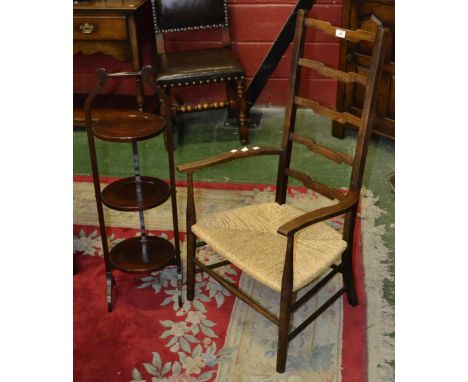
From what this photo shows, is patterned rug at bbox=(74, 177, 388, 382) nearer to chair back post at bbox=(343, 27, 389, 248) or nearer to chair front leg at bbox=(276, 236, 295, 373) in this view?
chair front leg at bbox=(276, 236, 295, 373)

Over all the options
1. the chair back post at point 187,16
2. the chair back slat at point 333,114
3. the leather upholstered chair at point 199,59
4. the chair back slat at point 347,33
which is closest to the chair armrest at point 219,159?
the chair back slat at point 333,114

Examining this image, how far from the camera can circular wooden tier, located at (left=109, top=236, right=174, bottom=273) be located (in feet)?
8.70

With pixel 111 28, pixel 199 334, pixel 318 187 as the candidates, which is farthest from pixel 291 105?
pixel 111 28

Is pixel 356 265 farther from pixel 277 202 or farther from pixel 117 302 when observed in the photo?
pixel 117 302

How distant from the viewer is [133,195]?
2.54 m

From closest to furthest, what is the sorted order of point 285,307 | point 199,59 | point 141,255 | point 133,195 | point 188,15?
point 285,307
point 133,195
point 141,255
point 199,59
point 188,15

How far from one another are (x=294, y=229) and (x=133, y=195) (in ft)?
2.68

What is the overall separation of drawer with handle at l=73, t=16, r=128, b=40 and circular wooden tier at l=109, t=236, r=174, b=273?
1641mm

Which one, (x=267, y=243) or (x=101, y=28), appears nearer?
(x=267, y=243)

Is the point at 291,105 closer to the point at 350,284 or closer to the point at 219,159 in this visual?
the point at 219,159

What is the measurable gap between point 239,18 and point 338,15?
2.36 ft

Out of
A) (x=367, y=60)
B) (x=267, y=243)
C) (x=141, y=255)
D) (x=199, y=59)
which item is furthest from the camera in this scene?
(x=199, y=59)

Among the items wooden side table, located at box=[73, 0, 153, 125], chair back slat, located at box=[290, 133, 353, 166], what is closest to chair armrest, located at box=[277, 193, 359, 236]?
chair back slat, located at box=[290, 133, 353, 166]

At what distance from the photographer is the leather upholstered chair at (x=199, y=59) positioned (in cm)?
385
